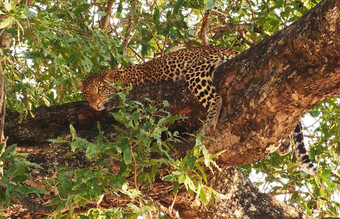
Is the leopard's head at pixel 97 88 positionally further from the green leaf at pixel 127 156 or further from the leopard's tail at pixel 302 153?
the green leaf at pixel 127 156

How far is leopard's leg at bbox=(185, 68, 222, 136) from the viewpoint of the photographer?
4699 millimetres

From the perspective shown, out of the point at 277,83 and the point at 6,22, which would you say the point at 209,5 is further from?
the point at 6,22

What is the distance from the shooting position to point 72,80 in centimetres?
475

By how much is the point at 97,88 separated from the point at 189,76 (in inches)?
74.8

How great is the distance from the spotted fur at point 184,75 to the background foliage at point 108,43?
0.24m

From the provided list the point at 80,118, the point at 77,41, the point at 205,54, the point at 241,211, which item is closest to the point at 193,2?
the point at 205,54

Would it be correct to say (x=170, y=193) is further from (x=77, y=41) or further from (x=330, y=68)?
(x=330, y=68)

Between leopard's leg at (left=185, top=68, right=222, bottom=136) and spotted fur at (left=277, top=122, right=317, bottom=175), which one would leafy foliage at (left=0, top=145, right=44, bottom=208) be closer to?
leopard's leg at (left=185, top=68, right=222, bottom=136)

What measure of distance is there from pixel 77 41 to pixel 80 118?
1.16m

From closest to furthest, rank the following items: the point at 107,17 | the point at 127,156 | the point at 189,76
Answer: the point at 127,156 < the point at 189,76 < the point at 107,17

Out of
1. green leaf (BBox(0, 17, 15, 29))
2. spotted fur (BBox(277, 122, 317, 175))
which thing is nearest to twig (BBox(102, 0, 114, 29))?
spotted fur (BBox(277, 122, 317, 175))

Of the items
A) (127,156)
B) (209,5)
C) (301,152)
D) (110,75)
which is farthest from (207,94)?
(110,75)

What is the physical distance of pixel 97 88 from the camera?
271 inches

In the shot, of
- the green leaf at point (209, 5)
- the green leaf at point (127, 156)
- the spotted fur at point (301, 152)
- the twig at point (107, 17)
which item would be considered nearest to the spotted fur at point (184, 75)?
the twig at point (107, 17)
